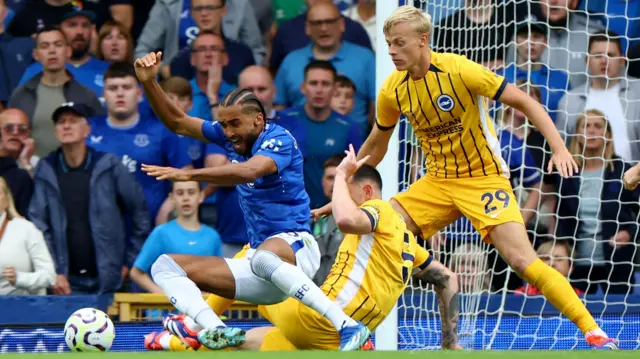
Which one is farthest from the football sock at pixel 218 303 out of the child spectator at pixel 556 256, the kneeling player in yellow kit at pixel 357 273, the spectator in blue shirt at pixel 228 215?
the child spectator at pixel 556 256

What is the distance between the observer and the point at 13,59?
9914 millimetres

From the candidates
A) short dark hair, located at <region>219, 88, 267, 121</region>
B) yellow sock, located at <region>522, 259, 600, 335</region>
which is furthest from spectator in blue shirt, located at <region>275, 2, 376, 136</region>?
short dark hair, located at <region>219, 88, 267, 121</region>

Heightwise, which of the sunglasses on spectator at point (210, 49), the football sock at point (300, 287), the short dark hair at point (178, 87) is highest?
the sunglasses on spectator at point (210, 49)

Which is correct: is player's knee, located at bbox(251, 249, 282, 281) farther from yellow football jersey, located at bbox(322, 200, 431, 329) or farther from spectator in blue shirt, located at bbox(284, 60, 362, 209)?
spectator in blue shirt, located at bbox(284, 60, 362, 209)

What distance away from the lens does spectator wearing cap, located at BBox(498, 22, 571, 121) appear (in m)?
9.48

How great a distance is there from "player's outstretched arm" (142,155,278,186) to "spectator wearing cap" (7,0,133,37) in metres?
4.20

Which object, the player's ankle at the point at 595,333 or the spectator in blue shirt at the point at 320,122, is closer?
the player's ankle at the point at 595,333

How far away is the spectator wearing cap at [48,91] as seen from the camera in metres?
9.71

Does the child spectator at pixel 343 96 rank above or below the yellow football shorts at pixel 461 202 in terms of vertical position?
above

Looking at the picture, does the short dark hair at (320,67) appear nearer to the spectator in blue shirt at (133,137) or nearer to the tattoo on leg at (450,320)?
the spectator in blue shirt at (133,137)

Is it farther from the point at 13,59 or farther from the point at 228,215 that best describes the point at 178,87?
the point at 13,59

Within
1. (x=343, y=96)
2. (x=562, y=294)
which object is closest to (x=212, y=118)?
(x=343, y=96)

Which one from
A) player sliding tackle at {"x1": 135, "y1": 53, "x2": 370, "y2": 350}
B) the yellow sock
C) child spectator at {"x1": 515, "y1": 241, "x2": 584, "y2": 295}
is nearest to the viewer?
player sliding tackle at {"x1": 135, "y1": 53, "x2": 370, "y2": 350}

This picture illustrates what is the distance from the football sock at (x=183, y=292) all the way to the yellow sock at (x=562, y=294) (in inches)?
73.7
